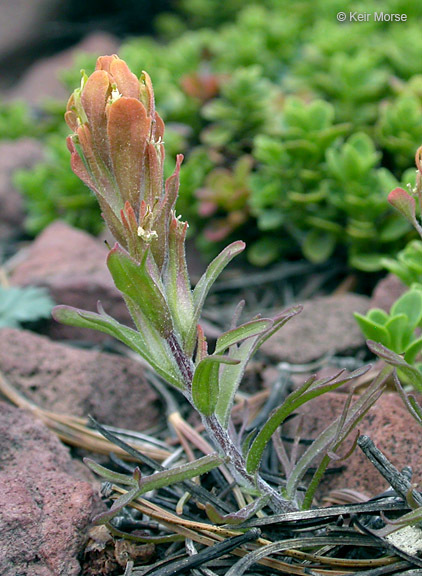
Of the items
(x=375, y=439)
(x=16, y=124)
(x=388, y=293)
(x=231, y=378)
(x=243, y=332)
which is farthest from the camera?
(x=16, y=124)

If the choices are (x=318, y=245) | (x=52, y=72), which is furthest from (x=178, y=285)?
(x=52, y=72)

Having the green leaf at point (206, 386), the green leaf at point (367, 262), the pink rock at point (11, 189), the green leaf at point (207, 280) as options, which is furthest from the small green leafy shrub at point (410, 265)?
the pink rock at point (11, 189)

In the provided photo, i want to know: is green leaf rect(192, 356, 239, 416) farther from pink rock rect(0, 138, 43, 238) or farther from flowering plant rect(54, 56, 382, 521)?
pink rock rect(0, 138, 43, 238)

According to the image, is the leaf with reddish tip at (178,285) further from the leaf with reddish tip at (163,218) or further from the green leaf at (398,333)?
the green leaf at (398,333)

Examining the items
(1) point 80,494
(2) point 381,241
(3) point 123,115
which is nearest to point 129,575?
(1) point 80,494

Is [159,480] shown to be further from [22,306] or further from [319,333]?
[22,306]

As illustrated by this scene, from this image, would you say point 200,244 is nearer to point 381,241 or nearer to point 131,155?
point 381,241
